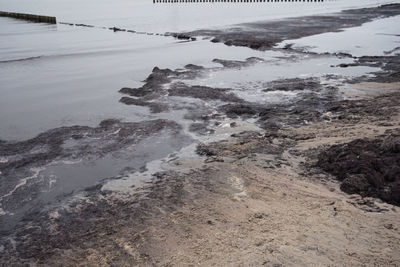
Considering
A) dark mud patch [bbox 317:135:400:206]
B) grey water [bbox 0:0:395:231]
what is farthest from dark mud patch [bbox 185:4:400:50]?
dark mud patch [bbox 317:135:400:206]

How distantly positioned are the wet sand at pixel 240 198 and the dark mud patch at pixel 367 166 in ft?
0.08

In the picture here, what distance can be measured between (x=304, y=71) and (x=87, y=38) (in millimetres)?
28276

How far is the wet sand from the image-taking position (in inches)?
218

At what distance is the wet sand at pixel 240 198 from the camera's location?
218 inches

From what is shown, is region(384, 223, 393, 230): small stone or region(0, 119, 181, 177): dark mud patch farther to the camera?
region(0, 119, 181, 177): dark mud patch

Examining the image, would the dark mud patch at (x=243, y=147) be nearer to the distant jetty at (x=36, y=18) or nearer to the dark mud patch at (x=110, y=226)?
the dark mud patch at (x=110, y=226)

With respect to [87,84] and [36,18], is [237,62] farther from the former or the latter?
[36,18]

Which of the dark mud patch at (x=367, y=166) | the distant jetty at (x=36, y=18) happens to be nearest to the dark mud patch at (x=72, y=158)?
the dark mud patch at (x=367, y=166)

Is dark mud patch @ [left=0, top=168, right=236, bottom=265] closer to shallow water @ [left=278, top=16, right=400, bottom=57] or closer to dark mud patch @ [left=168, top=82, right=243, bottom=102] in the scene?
dark mud patch @ [left=168, top=82, right=243, bottom=102]

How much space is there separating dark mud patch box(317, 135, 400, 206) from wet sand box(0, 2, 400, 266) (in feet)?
0.08

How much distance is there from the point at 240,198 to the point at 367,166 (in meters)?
2.84

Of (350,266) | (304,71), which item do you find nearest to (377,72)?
(304,71)

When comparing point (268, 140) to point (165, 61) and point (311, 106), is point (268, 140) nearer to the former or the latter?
point (311, 106)

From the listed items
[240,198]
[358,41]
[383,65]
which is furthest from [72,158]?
[358,41]
